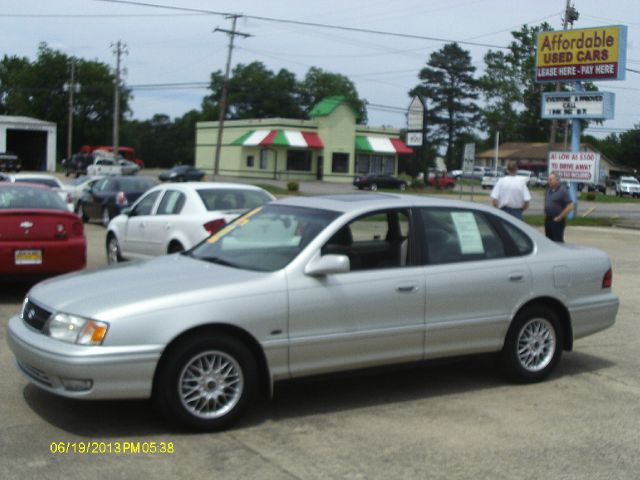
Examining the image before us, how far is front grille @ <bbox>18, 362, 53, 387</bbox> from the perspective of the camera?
555 cm

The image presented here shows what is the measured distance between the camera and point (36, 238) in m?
10.5

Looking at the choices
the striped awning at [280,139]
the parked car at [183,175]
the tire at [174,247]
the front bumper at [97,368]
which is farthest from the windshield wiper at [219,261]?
the striped awning at [280,139]

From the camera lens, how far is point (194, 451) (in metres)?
5.26

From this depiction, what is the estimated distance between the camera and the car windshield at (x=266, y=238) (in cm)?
626

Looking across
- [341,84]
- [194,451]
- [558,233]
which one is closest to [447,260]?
[194,451]

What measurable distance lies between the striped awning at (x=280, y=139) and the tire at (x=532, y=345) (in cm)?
6119

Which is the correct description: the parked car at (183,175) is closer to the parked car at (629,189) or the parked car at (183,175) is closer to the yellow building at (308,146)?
the yellow building at (308,146)

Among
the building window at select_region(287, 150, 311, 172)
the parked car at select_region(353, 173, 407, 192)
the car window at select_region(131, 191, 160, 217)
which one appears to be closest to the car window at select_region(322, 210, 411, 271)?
the car window at select_region(131, 191, 160, 217)

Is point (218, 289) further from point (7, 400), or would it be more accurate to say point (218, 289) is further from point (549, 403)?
point (549, 403)

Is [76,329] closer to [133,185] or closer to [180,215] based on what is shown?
[180,215]

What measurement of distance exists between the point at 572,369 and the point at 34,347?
471 cm

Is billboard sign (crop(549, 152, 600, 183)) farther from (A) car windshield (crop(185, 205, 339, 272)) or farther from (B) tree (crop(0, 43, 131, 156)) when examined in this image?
(B) tree (crop(0, 43, 131, 156))

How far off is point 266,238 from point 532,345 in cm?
241

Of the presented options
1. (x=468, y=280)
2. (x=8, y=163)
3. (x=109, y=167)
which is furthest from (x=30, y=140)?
(x=468, y=280)
